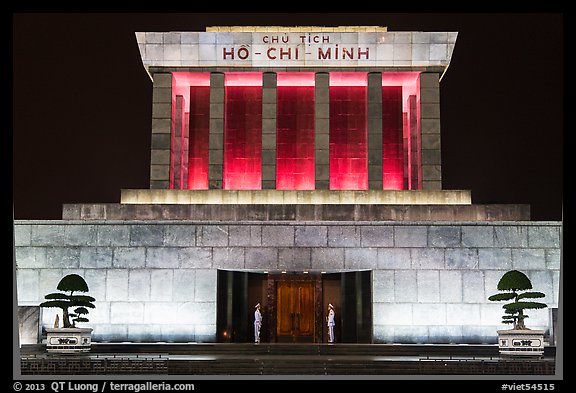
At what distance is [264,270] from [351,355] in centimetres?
611

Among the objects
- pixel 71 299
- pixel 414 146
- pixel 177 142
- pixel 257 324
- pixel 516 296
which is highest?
pixel 177 142

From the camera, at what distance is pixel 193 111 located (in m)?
35.7

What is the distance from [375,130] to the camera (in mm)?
34281

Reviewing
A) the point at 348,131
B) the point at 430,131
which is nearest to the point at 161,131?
the point at 348,131

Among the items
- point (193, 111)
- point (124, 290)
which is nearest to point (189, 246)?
point (124, 290)

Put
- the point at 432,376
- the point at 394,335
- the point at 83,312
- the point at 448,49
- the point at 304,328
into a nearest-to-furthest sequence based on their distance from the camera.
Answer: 1. the point at 432,376
2. the point at 83,312
3. the point at 394,335
4. the point at 304,328
5. the point at 448,49

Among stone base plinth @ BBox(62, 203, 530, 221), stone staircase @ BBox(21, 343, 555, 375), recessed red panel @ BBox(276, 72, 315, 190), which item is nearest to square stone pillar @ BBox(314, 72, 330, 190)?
recessed red panel @ BBox(276, 72, 315, 190)

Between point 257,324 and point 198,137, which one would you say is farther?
point 198,137

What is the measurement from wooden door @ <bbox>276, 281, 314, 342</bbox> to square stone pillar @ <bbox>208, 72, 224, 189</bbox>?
5.38 metres

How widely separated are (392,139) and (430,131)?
202cm

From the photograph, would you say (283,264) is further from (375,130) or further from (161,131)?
(161,131)

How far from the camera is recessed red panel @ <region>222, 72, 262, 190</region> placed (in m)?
34.6

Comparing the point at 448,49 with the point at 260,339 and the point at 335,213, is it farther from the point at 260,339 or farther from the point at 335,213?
the point at 260,339

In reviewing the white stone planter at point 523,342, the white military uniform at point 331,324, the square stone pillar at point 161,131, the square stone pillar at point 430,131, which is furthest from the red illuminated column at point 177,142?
the white stone planter at point 523,342
